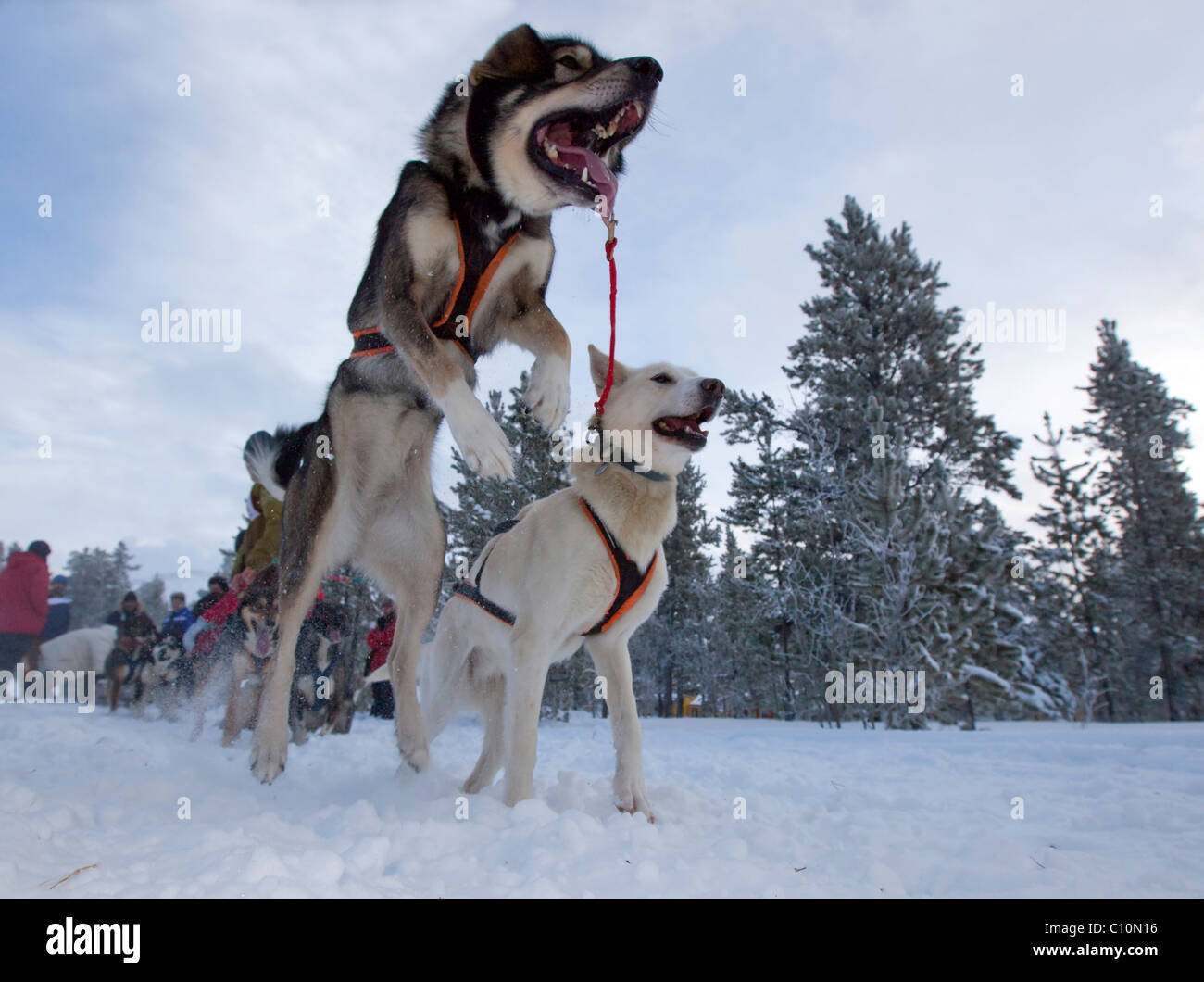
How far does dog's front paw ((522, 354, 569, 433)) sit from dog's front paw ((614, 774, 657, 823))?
161 cm

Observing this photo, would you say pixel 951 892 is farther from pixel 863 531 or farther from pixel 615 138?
pixel 863 531

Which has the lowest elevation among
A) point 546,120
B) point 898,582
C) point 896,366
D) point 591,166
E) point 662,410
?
point 898,582

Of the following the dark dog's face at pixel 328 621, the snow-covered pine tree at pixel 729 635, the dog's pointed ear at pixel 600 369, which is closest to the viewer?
the dog's pointed ear at pixel 600 369

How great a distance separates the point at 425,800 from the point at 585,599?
1.15 meters

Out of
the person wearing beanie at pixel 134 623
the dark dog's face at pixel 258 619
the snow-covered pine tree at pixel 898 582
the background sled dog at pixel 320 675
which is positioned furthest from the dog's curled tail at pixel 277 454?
the snow-covered pine tree at pixel 898 582

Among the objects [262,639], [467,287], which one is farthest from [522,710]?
[262,639]

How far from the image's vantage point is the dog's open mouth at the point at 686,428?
3.39m

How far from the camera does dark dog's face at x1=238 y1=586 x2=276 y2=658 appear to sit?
7.11 m

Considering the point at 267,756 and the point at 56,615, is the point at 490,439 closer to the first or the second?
the point at 267,756

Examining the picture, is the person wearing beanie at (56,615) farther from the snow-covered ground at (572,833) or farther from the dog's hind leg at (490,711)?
the dog's hind leg at (490,711)

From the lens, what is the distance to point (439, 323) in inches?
122

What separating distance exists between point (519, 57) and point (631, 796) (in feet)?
10.3

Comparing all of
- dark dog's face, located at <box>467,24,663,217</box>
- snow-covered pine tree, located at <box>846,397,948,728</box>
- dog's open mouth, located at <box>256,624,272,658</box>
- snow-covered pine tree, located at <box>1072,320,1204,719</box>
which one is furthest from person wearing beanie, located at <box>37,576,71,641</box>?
snow-covered pine tree, located at <box>1072,320,1204,719</box>
